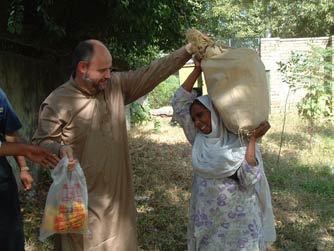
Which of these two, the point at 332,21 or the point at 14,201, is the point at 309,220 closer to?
the point at 14,201

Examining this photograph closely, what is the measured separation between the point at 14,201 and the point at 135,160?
433cm

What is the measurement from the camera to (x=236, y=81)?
2.35 metres

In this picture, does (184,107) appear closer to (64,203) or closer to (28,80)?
(64,203)

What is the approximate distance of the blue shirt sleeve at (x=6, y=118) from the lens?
2.58m

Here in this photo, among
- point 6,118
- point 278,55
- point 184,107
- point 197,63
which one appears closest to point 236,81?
point 197,63

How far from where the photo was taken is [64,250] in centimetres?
232

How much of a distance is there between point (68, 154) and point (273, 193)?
3737 mm

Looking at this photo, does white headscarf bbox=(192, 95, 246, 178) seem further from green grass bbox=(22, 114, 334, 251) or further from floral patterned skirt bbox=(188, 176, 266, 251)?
green grass bbox=(22, 114, 334, 251)

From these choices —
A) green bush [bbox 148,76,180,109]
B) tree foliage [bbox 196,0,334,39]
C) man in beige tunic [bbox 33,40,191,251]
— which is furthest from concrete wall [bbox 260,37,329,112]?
man in beige tunic [bbox 33,40,191,251]

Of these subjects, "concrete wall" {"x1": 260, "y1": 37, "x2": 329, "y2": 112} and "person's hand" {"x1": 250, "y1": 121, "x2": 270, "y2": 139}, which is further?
"concrete wall" {"x1": 260, "y1": 37, "x2": 329, "y2": 112}

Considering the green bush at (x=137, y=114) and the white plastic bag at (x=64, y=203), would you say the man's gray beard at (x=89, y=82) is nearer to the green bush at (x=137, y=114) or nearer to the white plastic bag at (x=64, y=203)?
the white plastic bag at (x=64, y=203)

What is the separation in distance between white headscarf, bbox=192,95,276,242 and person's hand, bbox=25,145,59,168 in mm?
846

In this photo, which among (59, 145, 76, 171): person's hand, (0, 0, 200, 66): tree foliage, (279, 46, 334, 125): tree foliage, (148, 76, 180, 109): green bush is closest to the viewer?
(59, 145, 76, 171): person's hand

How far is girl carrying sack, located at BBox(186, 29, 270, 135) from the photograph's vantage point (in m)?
2.33
